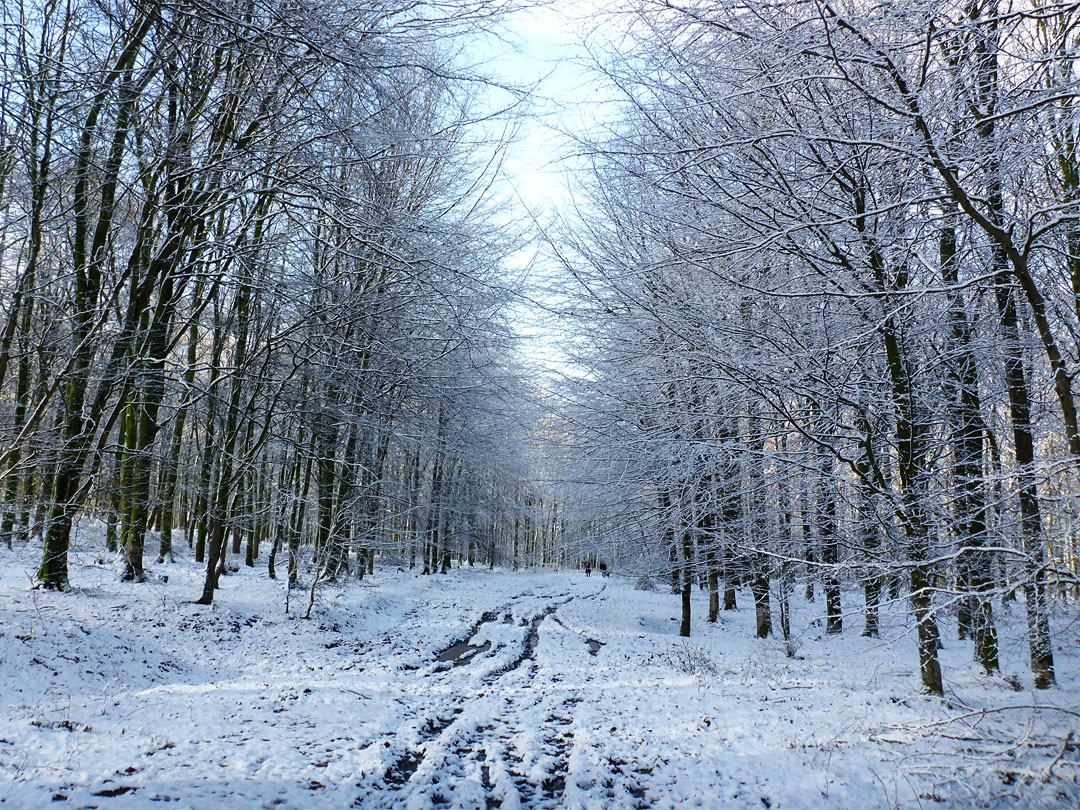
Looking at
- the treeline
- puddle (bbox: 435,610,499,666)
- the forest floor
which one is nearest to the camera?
the forest floor

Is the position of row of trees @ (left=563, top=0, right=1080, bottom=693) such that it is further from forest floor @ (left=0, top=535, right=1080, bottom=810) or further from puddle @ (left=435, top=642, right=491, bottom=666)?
puddle @ (left=435, top=642, right=491, bottom=666)

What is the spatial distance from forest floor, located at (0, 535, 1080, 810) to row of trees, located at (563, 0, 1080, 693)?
896 mm

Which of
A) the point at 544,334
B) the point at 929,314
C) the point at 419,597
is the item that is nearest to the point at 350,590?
the point at 419,597

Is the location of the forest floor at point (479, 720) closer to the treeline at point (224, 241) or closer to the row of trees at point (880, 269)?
the row of trees at point (880, 269)

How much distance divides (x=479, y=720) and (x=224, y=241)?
27.8ft

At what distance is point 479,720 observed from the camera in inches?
239

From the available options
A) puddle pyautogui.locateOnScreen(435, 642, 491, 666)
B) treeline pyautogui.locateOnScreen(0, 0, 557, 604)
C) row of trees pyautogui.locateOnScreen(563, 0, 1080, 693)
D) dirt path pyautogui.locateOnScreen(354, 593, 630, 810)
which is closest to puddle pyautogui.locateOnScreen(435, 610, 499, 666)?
puddle pyautogui.locateOnScreen(435, 642, 491, 666)

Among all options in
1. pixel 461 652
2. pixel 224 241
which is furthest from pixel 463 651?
pixel 224 241

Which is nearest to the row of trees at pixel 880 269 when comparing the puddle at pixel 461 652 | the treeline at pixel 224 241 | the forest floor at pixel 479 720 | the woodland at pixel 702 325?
the woodland at pixel 702 325

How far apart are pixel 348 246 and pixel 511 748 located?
1077 centimetres

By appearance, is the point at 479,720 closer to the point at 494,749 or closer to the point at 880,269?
the point at 494,749

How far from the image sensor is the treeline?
571 cm

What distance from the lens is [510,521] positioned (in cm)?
4256

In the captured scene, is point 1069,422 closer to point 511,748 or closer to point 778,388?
point 778,388
